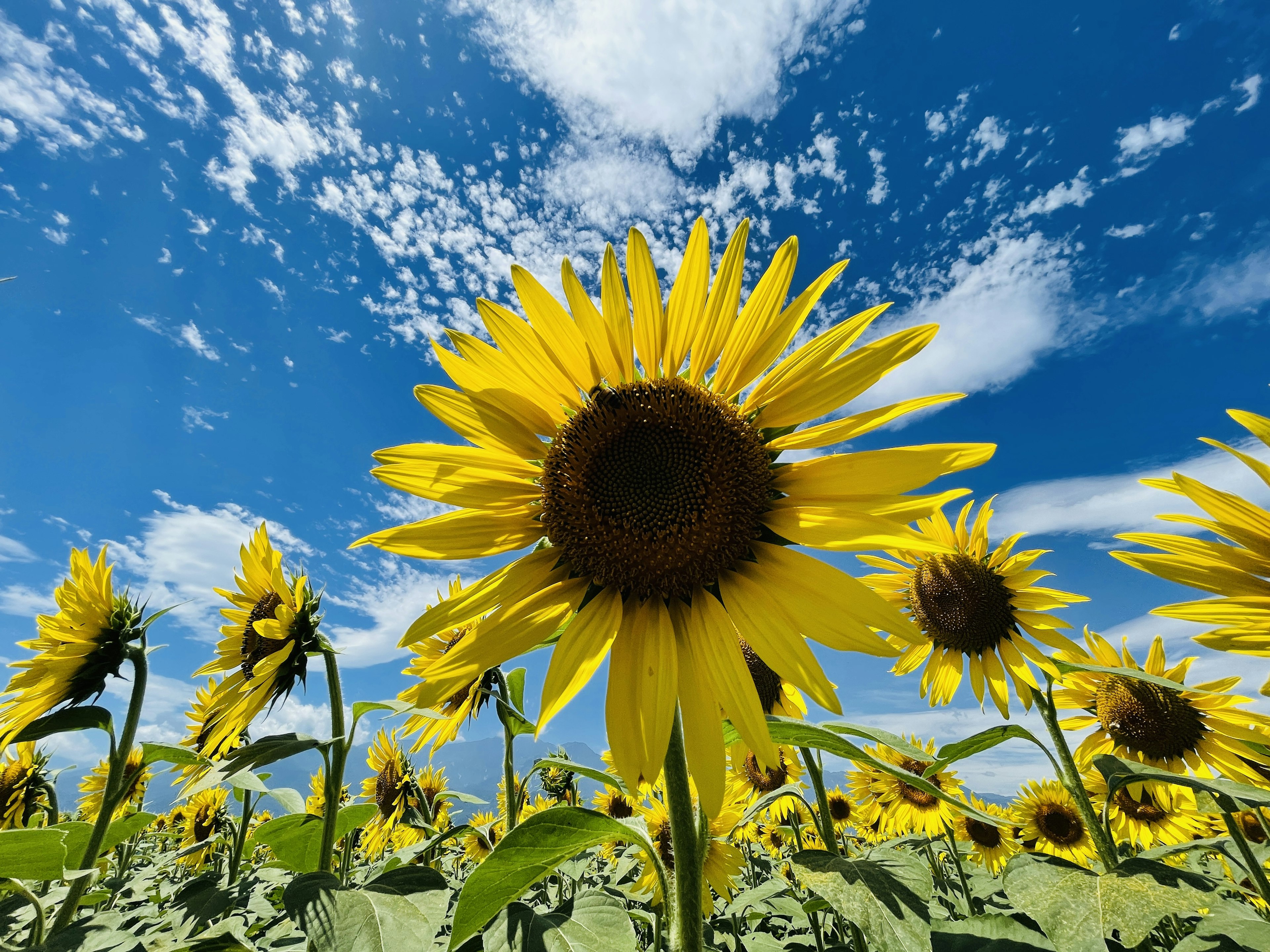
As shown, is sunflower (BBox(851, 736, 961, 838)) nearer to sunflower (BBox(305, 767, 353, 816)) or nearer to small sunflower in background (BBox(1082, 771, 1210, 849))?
small sunflower in background (BBox(1082, 771, 1210, 849))

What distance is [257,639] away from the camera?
367cm

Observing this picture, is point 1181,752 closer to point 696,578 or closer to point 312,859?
point 696,578

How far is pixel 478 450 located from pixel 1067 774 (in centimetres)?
340

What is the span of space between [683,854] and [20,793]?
24.4 ft

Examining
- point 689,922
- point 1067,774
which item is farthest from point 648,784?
point 1067,774

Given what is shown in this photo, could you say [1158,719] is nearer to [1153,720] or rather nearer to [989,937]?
[1153,720]

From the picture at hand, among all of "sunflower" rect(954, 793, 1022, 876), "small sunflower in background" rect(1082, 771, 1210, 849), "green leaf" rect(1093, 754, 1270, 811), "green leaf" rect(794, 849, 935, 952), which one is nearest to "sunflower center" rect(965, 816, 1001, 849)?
"sunflower" rect(954, 793, 1022, 876)

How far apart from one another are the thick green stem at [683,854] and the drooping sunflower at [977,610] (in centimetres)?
336

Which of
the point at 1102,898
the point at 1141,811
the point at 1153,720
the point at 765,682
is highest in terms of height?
the point at 765,682

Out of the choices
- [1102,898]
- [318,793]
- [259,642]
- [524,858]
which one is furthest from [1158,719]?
[318,793]

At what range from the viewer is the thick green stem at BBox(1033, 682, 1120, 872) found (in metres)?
2.79

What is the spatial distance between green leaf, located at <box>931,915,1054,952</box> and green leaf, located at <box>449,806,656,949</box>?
4.21ft

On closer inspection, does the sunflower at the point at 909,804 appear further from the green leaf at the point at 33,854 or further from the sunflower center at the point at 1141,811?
the green leaf at the point at 33,854

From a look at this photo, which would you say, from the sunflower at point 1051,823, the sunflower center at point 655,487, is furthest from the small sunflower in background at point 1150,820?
the sunflower center at point 655,487
